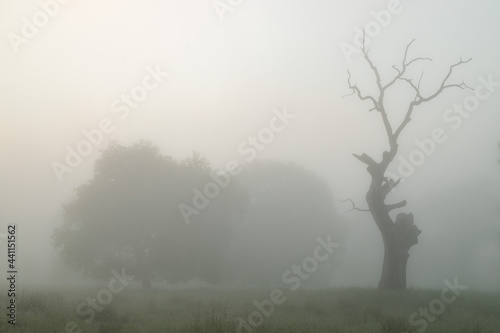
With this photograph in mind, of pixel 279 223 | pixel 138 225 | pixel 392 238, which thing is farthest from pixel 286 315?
pixel 279 223

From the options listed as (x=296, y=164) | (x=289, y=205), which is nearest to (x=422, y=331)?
(x=289, y=205)

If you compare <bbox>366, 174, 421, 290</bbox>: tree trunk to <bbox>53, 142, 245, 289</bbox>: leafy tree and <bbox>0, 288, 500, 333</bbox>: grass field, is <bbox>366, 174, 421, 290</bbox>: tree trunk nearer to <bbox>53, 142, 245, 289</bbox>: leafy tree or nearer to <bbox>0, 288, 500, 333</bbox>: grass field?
<bbox>0, 288, 500, 333</bbox>: grass field

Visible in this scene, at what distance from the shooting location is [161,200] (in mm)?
35250

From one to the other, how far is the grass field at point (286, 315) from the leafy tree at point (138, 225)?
639 inches

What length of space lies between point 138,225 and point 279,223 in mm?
23099

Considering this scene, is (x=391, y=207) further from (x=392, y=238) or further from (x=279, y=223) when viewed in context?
(x=279, y=223)

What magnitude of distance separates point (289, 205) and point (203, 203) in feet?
68.8

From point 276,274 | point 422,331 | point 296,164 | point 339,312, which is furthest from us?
point 296,164

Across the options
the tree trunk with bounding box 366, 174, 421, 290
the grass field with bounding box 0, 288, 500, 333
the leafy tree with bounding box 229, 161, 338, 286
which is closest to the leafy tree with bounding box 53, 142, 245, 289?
the leafy tree with bounding box 229, 161, 338, 286

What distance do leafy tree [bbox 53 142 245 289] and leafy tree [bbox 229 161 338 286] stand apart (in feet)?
45.2

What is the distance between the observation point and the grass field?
10484 millimetres

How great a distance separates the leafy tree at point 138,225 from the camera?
34.3 meters

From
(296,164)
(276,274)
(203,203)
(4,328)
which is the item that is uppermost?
(296,164)

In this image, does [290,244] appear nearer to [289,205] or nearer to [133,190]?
[289,205]
